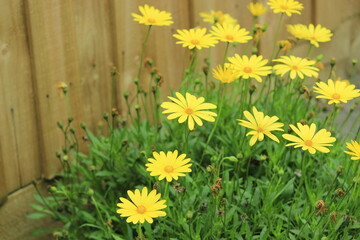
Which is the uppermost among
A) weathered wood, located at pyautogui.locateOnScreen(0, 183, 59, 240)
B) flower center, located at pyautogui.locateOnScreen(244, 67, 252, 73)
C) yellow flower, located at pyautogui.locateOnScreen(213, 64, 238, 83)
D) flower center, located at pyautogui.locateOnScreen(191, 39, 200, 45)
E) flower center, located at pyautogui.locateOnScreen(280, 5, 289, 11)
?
flower center, located at pyautogui.locateOnScreen(280, 5, 289, 11)

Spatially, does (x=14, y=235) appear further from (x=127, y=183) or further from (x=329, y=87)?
(x=329, y=87)

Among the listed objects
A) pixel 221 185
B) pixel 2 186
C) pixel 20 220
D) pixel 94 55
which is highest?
pixel 94 55

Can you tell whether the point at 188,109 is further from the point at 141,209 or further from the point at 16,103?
the point at 16,103

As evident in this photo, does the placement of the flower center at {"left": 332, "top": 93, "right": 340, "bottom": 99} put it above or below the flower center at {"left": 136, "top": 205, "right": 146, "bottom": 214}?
above

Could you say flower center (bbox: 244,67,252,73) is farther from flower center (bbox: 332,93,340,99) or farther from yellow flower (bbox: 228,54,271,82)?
flower center (bbox: 332,93,340,99)

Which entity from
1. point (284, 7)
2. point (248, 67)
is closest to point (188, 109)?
point (248, 67)

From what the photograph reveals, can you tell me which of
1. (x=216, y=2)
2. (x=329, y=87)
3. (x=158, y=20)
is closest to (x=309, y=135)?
(x=329, y=87)

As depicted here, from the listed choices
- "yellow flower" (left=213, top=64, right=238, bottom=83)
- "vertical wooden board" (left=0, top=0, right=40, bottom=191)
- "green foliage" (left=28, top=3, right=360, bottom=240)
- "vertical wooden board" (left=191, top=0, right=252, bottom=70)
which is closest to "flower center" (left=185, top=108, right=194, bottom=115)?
"green foliage" (left=28, top=3, right=360, bottom=240)

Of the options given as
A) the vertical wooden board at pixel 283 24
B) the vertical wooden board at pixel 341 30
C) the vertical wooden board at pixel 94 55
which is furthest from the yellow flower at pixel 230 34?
the vertical wooden board at pixel 341 30
